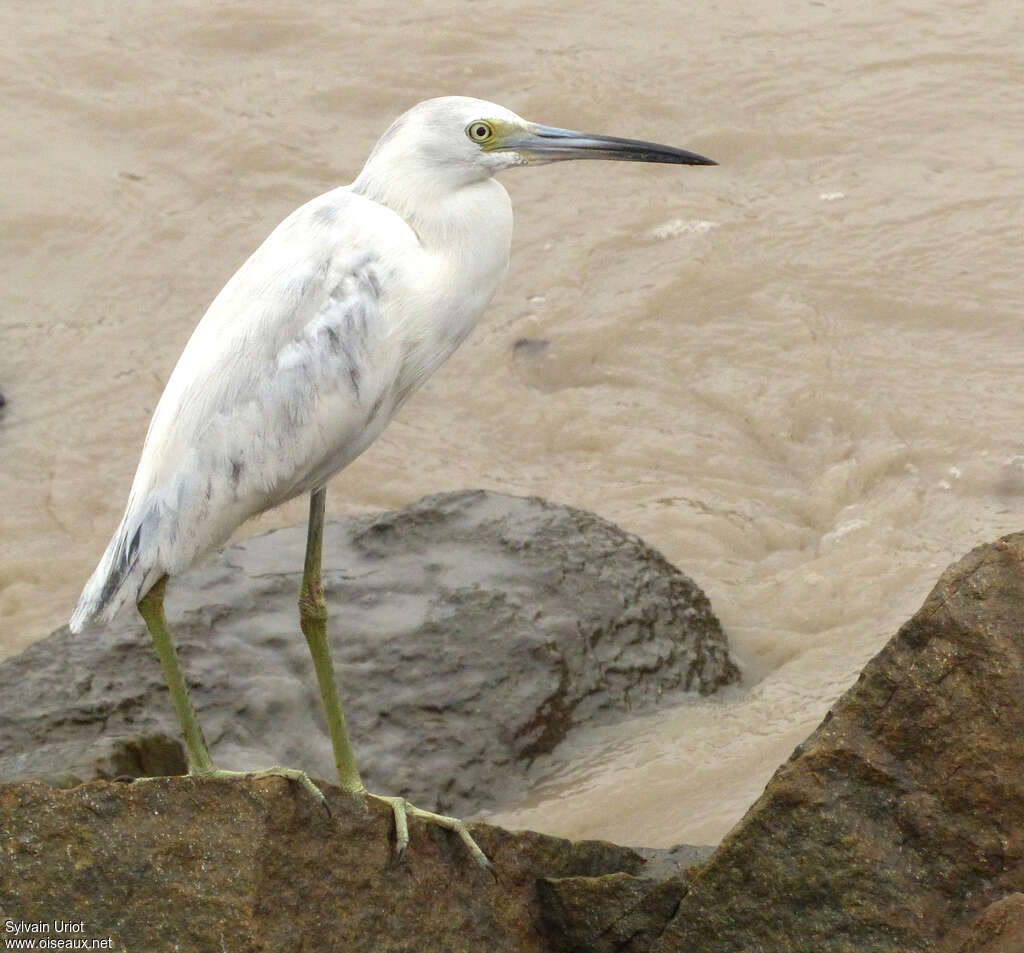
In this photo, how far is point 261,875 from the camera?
10.7 ft

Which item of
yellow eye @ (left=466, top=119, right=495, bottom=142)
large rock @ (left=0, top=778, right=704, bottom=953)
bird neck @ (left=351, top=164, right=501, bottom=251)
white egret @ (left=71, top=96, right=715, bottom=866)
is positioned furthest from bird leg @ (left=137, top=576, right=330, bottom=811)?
yellow eye @ (left=466, top=119, right=495, bottom=142)

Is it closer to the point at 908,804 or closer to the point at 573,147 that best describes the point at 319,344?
the point at 573,147

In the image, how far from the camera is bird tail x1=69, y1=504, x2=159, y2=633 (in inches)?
150

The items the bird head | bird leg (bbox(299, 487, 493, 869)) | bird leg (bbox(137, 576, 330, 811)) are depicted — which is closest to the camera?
bird leg (bbox(137, 576, 330, 811))

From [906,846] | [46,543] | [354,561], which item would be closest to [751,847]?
[906,846]

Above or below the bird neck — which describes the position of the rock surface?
below

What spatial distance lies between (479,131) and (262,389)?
87 centimetres

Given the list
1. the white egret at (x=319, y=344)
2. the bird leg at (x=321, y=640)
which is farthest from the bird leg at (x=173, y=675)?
the bird leg at (x=321, y=640)

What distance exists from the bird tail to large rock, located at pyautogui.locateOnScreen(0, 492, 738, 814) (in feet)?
2.13

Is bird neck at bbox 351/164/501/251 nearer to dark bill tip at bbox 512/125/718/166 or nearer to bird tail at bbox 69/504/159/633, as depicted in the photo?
dark bill tip at bbox 512/125/718/166

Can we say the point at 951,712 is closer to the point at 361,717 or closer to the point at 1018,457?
the point at 361,717

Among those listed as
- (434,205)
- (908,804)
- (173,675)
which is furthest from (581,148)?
(908,804)

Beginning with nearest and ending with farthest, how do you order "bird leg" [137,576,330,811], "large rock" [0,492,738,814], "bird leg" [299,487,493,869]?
"bird leg" [137,576,330,811]
"bird leg" [299,487,493,869]
"large rock" [0,492,738,814]

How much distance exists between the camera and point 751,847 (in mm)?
3334
